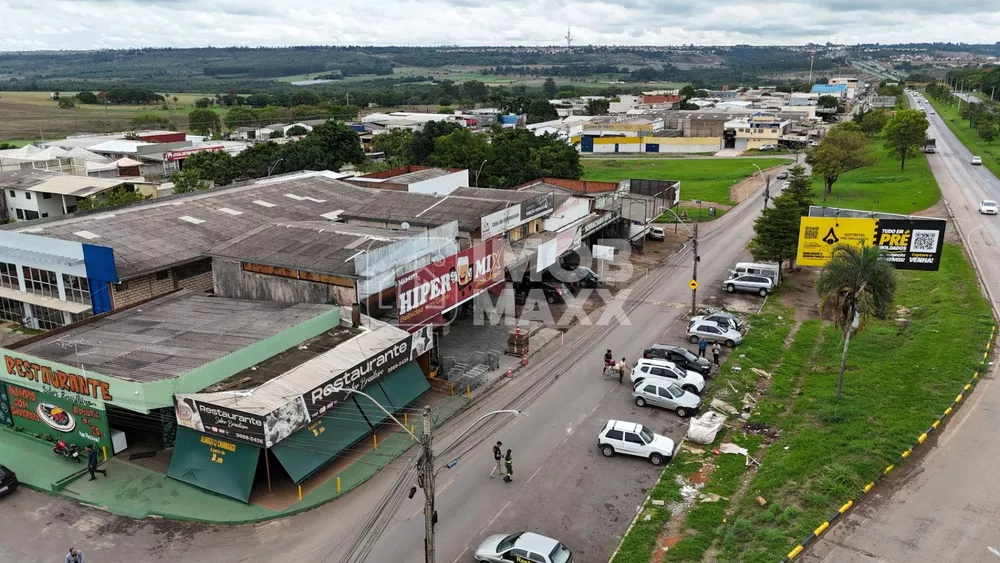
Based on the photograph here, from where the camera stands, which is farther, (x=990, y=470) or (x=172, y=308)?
(x=172, y=308)

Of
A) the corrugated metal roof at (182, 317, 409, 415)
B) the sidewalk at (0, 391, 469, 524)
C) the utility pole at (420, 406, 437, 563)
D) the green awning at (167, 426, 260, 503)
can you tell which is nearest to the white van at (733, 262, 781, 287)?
the corrugated metal roof at (182, 317, 409, 415)

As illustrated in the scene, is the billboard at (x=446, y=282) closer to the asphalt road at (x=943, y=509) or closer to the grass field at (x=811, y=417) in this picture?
the grass field at (x=811, y=417)

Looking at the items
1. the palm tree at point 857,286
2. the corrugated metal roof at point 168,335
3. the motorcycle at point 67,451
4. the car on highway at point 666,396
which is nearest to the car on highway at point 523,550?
the car on highway at point 666,396

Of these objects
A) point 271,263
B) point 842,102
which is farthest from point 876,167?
point 842,102

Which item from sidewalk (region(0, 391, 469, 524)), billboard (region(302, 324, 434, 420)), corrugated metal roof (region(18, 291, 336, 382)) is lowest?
sidewalk (region(0, 391, 469, 524))

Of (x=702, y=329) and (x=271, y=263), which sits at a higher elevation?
(x=271, y=263)

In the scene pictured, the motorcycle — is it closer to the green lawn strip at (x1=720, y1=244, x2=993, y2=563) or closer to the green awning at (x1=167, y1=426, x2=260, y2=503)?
the green awning at (x1=167, y1=426, x2=260, y2=503)

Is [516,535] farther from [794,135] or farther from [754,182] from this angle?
[794,135]

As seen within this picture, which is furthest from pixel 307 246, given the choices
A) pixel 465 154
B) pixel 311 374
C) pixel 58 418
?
pixel 465 154
